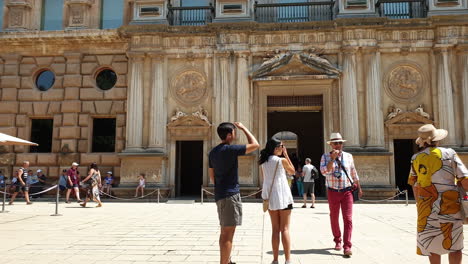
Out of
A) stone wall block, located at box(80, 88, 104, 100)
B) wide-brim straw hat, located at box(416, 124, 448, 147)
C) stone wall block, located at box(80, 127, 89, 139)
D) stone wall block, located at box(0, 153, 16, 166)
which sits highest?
stone wall block, located at box(80, 88, 104, 100)

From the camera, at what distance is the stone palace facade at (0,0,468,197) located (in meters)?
17.0

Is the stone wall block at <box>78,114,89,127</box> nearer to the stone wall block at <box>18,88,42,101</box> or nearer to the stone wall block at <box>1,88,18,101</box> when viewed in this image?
the stone wall block at <box>18,88,42,101</box>

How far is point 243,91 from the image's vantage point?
17.7 m

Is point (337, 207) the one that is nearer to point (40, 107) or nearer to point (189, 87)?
point (189, 87)

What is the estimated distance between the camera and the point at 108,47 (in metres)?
19.3

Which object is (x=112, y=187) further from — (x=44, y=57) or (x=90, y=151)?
(x=44, y=57)

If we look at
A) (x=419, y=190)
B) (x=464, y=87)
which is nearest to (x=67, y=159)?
(x=419, y=190)

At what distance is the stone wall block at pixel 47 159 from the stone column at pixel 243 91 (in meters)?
9.05

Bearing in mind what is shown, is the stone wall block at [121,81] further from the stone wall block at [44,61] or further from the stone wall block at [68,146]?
the stone wall block at [44,61]

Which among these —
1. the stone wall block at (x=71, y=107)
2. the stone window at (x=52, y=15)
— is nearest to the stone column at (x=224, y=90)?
the stone wall block at (x=71, y=107)

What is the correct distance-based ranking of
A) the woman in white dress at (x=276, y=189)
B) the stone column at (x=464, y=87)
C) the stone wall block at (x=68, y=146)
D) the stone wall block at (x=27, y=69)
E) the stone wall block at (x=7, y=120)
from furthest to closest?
the stone wall block at (x=27, y=69) → the stone wall block at (x=7, y=120) → the stone wall block at (x=68, y=146) → the stone column at (x=464, y=87) → the woman in white dress at (x=276, y=189)

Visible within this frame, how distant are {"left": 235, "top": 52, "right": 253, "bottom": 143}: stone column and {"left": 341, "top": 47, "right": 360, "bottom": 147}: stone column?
4.18 metres

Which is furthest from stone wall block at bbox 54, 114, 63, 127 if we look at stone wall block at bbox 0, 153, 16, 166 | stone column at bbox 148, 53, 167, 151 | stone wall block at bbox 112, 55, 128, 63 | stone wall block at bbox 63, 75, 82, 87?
stone column at bbox 148, 53, 167, 151

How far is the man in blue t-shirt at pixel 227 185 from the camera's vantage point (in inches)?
182
